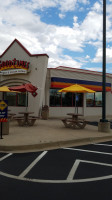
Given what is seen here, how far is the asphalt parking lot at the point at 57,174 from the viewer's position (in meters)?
3.11

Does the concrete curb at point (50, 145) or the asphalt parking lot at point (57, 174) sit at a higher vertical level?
the concrete curb at point (50, 145)

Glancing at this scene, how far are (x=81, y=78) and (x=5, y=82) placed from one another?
7.84 metres

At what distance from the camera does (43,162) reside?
4680mm

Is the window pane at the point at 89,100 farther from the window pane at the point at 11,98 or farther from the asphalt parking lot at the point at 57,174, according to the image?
the asphalt parking lot at the point at 57,174

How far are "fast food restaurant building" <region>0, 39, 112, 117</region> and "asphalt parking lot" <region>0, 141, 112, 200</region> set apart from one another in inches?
345

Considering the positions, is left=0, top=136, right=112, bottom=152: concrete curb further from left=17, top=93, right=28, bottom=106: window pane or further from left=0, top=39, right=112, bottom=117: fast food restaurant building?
left=17, top=93, right=28, bottom=106: window pane

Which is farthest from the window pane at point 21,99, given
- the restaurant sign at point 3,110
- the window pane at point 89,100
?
the restaurant sign at point 3,110

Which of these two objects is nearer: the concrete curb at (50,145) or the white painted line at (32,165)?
the white painted line at (32,165)

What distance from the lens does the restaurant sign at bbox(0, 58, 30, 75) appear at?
14.4 meters

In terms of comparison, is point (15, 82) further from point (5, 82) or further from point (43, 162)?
point (43, 162)

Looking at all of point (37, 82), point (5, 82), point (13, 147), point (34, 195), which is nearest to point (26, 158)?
point (13, 147)

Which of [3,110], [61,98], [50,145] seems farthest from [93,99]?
[3,110]

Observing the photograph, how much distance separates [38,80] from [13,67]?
2.84 meters

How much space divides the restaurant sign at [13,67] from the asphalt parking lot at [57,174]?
33.2ft
